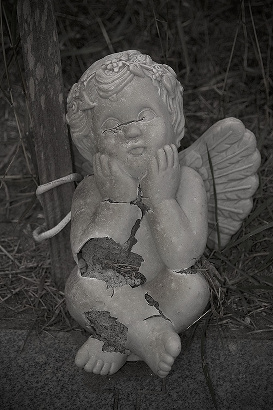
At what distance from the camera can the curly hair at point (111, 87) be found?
4.98 ft

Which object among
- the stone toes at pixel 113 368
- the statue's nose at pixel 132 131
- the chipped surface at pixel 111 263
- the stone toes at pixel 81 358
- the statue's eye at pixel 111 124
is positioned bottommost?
the stone toes at pixel 113 368

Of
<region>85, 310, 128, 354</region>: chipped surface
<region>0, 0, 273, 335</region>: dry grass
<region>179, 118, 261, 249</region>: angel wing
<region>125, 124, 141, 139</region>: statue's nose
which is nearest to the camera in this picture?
<region>125, 124, 141, 139</region>: statue's nose

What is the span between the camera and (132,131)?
4.98ft

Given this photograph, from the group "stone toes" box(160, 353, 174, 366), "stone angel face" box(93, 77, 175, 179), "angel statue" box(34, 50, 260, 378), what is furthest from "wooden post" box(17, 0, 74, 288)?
"stone toes" box(160, 353, 174, 366)

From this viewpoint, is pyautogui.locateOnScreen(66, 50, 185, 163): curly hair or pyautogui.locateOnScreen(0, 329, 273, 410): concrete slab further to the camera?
pyautogui.locateOnScreen(0, 329, 273, 410): concrete slab

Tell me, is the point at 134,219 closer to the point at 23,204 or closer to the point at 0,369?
the point at 0,369

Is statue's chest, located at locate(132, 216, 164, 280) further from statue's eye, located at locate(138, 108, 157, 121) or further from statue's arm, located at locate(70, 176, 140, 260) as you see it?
statue's eye, located at locate(138, 108, 157, 121)

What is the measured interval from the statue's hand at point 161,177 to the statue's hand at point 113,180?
0.03 m

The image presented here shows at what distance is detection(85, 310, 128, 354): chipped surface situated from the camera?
1.63 metres

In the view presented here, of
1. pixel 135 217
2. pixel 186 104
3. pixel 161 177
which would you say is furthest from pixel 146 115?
pixel 186 104

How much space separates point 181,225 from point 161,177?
13 cm

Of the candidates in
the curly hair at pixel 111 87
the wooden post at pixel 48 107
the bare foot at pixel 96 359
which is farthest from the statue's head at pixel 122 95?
the bare foot at pixel 96 359

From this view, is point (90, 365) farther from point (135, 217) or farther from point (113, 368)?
point (135, 217)

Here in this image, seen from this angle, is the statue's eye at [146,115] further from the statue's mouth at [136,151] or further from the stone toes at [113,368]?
the stone toes at [113,368]
